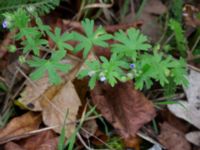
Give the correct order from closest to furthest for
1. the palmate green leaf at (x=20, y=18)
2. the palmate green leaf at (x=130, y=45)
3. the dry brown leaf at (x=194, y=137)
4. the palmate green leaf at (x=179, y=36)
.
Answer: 1. the palmate green leaf at (x=20, y=18)
2. the palmate green leaf at (x=130, y=45)
3. the dry brown leaf at (x=194, y=137)
4. the palmate green leaf at (x=179, y=36)

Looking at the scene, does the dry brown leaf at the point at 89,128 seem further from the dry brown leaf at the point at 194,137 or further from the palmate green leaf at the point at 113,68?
the dry brown leaf at the point at 194,137

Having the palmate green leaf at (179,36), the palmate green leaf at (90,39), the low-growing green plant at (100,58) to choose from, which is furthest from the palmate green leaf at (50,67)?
the palmate green leaf at (179,36)

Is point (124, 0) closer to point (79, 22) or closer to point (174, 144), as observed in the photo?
point (79, 22)

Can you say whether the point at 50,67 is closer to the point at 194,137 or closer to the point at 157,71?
the point at 157,71

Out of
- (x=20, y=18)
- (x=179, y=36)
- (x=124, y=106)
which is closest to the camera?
(x=20, y=18)

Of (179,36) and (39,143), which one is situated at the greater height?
(179,36)

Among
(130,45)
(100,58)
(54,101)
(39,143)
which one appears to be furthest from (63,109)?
(130,45)

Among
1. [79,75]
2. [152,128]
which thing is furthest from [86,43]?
[152,128]
